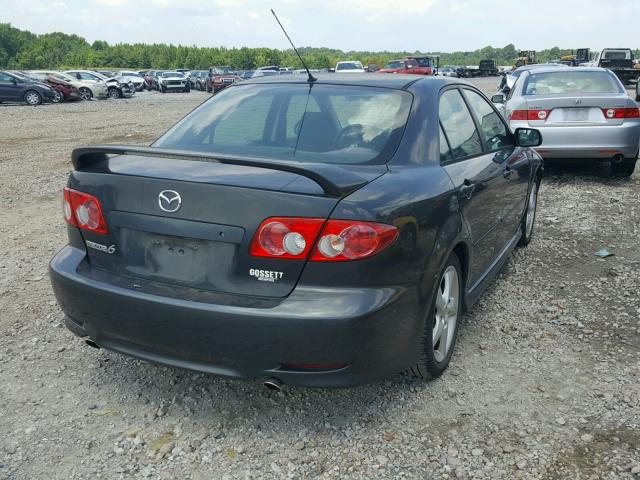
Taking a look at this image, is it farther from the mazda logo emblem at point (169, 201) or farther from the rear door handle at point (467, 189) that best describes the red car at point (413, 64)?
the mazda logo emblem at point (169, 201)

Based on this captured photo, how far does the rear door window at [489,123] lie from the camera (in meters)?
4.34

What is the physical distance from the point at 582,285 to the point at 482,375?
1.86 meters

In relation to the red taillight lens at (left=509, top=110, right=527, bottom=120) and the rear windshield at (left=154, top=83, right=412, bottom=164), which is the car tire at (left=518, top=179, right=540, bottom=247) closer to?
the rear windshield at (left=154, top=83, right=412, bottom=164)

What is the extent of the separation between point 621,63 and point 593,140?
101ft

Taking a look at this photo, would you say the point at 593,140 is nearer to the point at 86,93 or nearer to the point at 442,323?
the point at 442,323

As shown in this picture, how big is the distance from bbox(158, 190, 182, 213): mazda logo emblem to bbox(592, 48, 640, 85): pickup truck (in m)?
35.7

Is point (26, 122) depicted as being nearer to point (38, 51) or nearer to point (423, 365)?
point (423, 365)

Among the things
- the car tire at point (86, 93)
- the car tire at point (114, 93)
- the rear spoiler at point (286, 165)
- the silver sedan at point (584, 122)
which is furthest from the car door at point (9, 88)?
the rear spoiler at point (286, 165)

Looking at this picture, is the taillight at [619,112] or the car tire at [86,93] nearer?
the taillight at [619,112]

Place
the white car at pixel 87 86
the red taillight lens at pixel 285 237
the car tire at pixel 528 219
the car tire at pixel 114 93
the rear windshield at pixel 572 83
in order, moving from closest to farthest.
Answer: the red taillight lens at pixel 285 237, the car tire at pixel 528 219, the rear windshield at pixel 572 83, the white car at pixel 87 86, the car tire at pixel 114 93

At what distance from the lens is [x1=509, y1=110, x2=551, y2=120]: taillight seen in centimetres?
839

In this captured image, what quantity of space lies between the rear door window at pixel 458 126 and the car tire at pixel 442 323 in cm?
70

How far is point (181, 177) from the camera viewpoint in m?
2.79

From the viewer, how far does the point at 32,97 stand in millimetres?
28859
